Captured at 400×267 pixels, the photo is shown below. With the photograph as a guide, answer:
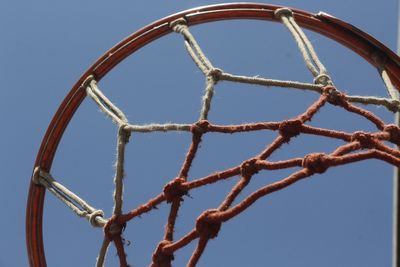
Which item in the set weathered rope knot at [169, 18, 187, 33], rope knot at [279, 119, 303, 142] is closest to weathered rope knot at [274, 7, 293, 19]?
weathered rope knot at [169, 18, 187, 33]

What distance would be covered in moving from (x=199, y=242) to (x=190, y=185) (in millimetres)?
268

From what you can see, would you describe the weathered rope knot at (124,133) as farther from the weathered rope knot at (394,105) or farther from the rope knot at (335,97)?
the weathered rope knot at (394,105)

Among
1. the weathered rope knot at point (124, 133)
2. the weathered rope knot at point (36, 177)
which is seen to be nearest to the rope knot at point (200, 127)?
the weathered rope knot at point (124, 133)

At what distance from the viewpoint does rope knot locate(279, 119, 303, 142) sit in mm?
2324

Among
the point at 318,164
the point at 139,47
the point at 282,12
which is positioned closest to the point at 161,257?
the point at 318,164

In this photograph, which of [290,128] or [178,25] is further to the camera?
[178,25]

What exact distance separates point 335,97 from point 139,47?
105 centimetres

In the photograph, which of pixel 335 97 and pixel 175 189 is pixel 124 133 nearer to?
pixel 175 189

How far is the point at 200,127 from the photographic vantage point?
249 cm

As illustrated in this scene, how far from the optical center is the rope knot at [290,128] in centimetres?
232

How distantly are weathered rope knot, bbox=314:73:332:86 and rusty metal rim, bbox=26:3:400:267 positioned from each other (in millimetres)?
381

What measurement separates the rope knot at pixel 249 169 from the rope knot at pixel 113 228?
612 mm

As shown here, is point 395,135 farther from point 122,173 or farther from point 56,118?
point 56,118

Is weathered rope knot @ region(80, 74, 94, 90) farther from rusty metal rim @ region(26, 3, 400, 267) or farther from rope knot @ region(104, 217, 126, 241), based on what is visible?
rope knot @ region(104, 217, 126, 241)
